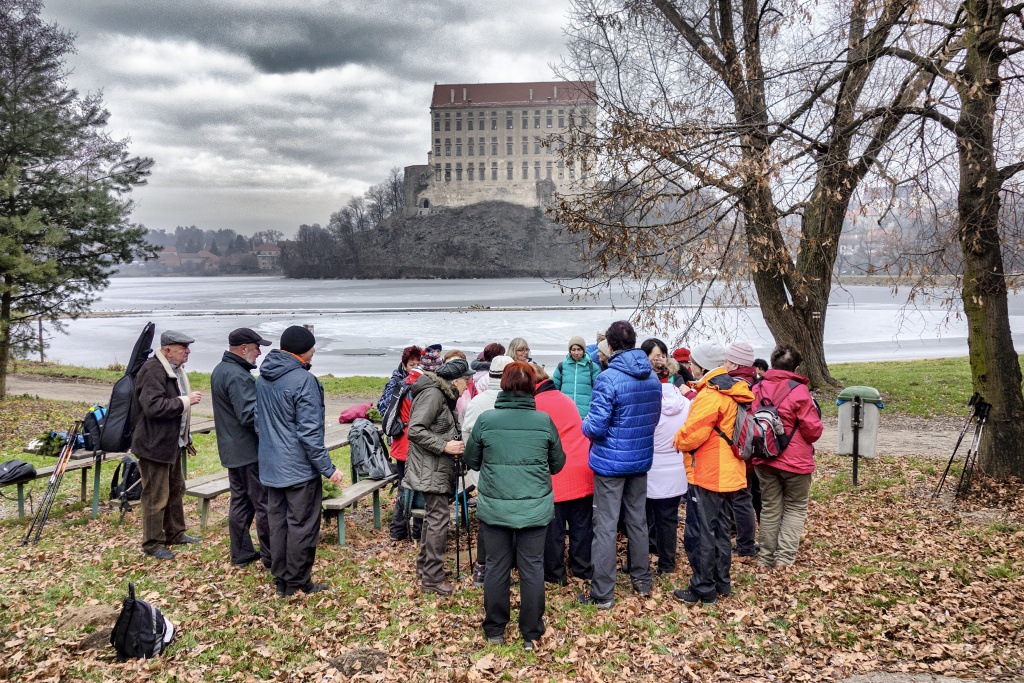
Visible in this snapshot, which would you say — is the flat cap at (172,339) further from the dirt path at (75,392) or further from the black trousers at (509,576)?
the dirt path at (75,392)

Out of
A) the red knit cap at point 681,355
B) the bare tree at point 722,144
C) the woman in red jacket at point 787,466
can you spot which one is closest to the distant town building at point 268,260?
the bare tree at point 722,144

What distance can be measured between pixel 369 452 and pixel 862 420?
642 centimetres

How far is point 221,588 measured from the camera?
5418 millimetres

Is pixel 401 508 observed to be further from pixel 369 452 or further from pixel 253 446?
pixel 253 446

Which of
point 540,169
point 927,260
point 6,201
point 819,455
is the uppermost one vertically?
point 540,169

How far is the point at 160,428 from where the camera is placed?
5789 millimetres

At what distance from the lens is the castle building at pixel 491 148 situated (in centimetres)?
12000

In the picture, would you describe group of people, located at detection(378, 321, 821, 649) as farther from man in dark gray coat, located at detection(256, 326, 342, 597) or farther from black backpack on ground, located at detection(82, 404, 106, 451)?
black backpack on ground, located at detection(82, 404, 106, 451)

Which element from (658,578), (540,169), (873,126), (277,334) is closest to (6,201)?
(658,578)

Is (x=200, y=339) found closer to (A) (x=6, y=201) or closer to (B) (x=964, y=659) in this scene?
(A) (x=6, y=201)

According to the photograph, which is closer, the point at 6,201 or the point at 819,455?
the point at 819,455

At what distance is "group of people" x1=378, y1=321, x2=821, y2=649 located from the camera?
4461 mm

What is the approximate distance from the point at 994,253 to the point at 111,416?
9.88 m

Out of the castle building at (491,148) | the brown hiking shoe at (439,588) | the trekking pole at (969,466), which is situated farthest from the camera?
the castle building at (491,148)
